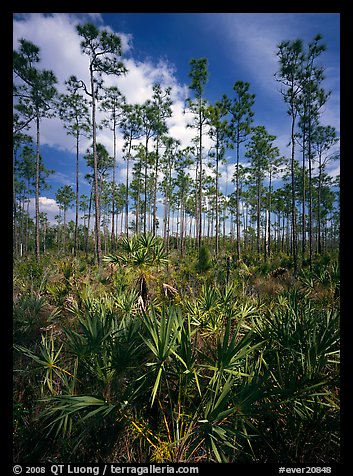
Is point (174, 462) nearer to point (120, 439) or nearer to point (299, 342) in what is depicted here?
point (120, 439)

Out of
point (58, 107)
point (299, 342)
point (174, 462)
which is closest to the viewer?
point (174, 462)

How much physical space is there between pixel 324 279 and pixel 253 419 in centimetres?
628

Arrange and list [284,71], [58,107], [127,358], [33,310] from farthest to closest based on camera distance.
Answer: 1. [58,107]
2. [284,71]
3. [33,310]
4. [127,358]

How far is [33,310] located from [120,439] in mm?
4381

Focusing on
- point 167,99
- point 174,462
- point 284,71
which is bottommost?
point 174,462

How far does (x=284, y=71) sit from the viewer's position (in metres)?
13.9

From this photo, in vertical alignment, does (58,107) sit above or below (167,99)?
below

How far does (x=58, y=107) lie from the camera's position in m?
18.4
